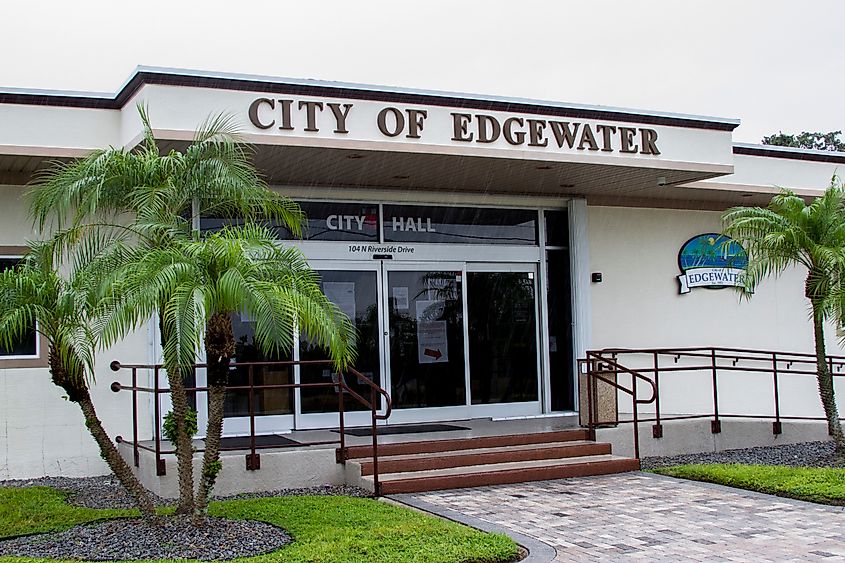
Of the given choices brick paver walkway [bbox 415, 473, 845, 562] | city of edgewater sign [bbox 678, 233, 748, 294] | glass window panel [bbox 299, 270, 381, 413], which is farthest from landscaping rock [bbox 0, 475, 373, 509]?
city of edgewater sign [bbox 678, 233, 748, 294]

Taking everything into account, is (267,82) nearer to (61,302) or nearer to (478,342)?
(61,302)

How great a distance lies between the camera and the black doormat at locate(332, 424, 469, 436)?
40.6 ft

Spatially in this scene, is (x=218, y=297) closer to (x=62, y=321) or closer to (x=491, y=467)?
(x=62, y=321)

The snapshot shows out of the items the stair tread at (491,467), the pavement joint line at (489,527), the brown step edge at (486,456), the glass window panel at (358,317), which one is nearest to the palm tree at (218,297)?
the pavement joint line at (489,527)

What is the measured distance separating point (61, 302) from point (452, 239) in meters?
7.21

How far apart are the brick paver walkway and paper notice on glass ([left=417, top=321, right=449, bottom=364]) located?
3.60 metres

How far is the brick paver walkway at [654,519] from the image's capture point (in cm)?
730

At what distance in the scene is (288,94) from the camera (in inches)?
436

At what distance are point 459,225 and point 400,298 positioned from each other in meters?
1.46

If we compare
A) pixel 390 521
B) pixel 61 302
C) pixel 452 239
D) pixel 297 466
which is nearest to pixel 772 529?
pixel 390 521

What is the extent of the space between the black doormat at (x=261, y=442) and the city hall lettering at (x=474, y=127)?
143 inches

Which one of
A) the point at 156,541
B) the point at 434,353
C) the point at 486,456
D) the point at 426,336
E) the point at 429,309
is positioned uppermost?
the point at 429,309

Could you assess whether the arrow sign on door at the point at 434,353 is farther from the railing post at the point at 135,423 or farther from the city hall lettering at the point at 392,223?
the railing post at the point at 135,423

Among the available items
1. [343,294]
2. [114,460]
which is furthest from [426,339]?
[114,460]
